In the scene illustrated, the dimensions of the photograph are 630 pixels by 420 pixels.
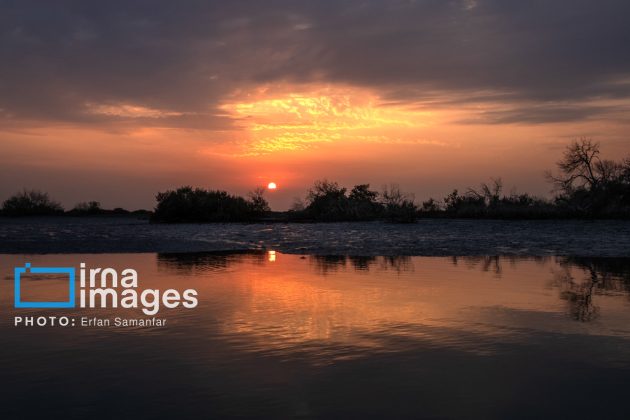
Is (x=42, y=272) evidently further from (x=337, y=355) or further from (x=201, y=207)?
(x=201, y=207)

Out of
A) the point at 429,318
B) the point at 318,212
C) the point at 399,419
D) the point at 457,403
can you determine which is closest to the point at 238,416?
the point at 399,419

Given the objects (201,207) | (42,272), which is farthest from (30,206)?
(42,272)

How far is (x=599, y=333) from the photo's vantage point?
8312 millimetres

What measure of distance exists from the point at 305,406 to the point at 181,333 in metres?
3.49

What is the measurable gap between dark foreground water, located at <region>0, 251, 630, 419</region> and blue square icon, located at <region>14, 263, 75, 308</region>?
1.02 feet

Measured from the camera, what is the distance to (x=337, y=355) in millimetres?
7086

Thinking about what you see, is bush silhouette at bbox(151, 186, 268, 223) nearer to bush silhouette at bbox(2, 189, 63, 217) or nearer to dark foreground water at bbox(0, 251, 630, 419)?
Answer: bush silhouette at bbox(2, 189, 63, 217)

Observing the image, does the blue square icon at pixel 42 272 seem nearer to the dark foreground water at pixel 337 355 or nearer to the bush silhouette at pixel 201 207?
the dark foreground water at pixel 337 355

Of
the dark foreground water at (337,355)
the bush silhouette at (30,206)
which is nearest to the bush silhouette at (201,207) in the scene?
the bush silhouette at (30,206)

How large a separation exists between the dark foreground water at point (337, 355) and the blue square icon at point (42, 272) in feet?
1.02

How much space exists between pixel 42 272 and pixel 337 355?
1118cm

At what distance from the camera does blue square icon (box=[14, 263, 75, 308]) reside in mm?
10359

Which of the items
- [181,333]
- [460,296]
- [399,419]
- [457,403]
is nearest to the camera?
[399,419]

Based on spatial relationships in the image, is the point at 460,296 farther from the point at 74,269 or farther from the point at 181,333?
the point at 74,269
